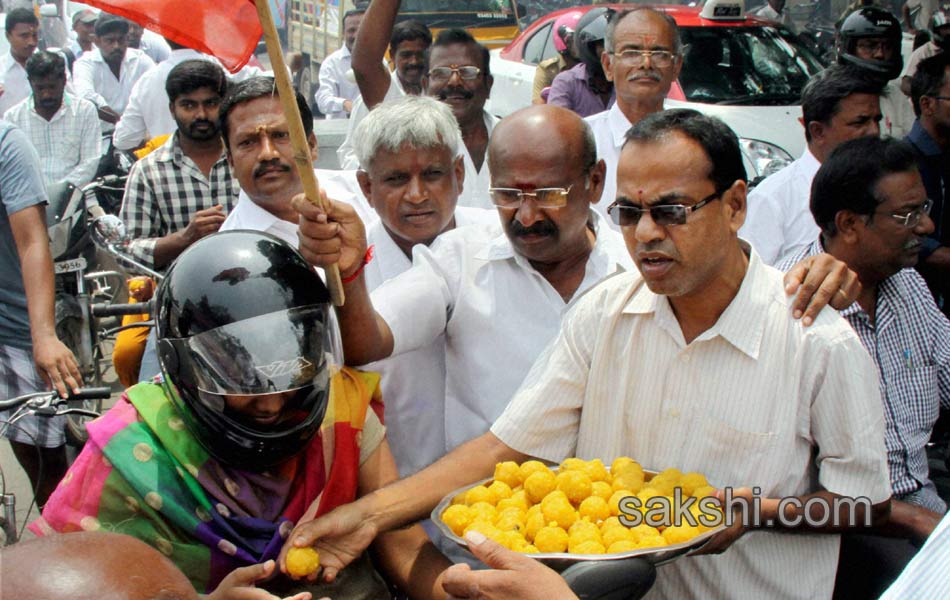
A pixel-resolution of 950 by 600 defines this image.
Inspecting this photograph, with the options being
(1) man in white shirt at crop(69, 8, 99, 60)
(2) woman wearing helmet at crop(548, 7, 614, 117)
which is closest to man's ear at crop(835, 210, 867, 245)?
(2) woman wearing helmet at crop(548, 7, 614, 117)

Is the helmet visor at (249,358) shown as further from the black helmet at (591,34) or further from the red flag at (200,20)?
the black helmet at (591,34)

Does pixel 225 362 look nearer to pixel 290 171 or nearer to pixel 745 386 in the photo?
pixel 745 386

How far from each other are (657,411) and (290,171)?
6.54ft

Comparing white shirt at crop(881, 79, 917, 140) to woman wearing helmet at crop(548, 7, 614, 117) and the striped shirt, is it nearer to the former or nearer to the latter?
woman wearing helmet at crop(548, 7, 614, 117)

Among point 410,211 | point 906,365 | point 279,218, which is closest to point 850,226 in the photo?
point 906,365

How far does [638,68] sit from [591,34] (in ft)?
8.95

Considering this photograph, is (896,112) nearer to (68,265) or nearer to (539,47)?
(539,47)

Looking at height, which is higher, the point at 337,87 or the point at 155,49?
the point at 155,49

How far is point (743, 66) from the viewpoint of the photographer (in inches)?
340

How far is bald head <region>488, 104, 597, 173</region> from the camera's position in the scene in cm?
319

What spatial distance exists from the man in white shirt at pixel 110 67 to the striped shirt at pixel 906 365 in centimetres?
928

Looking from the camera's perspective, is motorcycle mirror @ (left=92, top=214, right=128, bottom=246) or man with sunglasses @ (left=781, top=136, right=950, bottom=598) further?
motorcycle mirror @ (left=92, top=214, right=128, bottom=246)

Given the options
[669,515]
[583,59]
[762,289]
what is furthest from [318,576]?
[583,59]

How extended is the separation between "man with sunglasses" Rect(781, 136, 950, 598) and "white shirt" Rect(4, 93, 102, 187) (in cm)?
678
